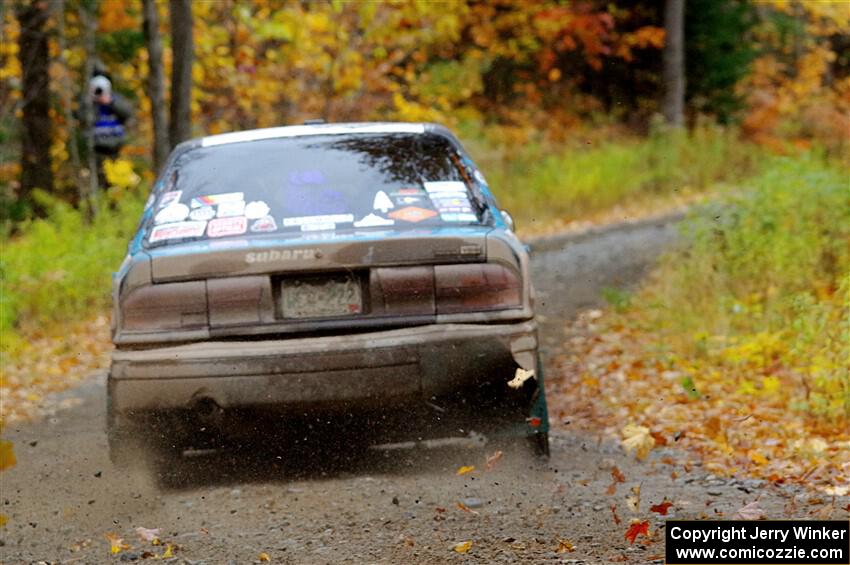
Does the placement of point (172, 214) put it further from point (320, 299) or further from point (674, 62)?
point (674, 62)

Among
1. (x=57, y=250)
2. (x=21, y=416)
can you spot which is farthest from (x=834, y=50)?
(x=21, y=416)

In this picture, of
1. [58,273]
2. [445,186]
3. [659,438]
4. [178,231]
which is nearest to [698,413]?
[659,438]

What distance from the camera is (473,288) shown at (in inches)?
231

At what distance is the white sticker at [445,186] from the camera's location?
21.1 feet

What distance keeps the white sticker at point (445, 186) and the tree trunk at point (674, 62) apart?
1909 centimetres

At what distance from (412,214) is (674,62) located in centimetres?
2024

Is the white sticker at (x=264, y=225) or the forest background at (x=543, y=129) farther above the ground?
the white sticker at (x=264, y=225)

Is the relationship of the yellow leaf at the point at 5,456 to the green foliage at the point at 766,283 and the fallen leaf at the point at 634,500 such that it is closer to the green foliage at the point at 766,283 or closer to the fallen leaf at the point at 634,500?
the fallen leaf at the point at 634,500

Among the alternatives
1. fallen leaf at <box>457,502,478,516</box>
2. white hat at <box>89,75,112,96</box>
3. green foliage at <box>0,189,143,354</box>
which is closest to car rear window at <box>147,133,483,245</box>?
fallen leaf at <box>457,502,478,516</box>

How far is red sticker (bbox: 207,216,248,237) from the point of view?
19.9ft

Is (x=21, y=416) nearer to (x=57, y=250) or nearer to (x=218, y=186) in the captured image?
(x=218, y=186)

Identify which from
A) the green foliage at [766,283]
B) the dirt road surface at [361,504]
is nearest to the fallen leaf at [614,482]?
the dirt road surface at [361,504]

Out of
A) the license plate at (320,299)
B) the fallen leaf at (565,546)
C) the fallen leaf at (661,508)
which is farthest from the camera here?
the license plate at (320,299)

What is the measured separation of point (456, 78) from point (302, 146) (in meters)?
22.0
